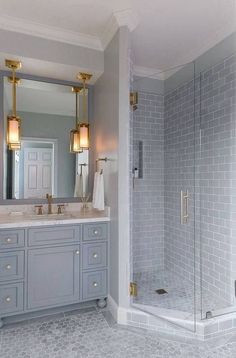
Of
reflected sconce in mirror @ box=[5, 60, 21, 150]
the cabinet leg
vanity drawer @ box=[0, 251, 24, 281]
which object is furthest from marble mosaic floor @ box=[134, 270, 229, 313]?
reflected sconce in mirror @ box=[5, 60, 21, 150]

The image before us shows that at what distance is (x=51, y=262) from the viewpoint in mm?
2154

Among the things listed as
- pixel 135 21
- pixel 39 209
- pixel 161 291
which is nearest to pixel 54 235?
pixel 39 209

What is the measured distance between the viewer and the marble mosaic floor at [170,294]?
7.20 feet

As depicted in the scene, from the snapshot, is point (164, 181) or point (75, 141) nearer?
point (75, 141)

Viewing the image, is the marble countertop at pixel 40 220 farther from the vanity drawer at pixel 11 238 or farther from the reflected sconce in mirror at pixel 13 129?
the reflected sconce in mirror at pixel 13 129

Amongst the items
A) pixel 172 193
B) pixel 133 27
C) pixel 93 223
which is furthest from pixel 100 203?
pixel 133 27

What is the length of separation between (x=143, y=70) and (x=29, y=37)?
1364 millimetres

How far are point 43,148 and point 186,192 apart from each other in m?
1.64

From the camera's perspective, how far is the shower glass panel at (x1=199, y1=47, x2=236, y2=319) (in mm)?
2230

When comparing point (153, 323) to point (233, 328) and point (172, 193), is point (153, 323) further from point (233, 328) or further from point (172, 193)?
point (172, 193)

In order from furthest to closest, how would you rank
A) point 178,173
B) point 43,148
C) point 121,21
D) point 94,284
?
point 178,173, point 43,148, point 94,284, point 121,21

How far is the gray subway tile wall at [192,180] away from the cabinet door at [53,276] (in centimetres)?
96

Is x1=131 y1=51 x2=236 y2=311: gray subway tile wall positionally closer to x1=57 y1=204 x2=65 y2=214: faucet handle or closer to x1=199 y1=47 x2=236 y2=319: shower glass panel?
x1=199 y1=47 x2=236 y2=319: shower glass panel

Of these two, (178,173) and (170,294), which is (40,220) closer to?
(170,294)
